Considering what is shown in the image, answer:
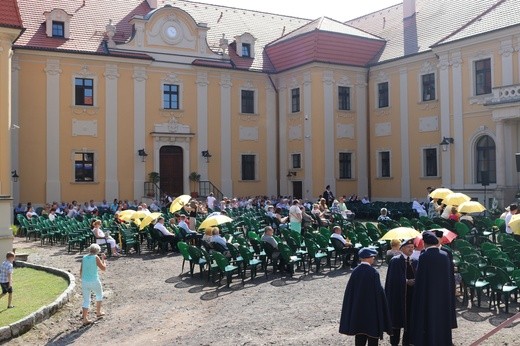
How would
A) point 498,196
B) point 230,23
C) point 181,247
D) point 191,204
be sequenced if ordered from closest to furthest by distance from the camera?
point 181,247 → point 191,204 → point 498,196 → point 230,23

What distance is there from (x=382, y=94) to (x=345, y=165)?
438 centimetres

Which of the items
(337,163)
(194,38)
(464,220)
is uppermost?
(194,38)

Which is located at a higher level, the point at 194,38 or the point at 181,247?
the point at 194,38

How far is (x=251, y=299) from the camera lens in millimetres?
12227

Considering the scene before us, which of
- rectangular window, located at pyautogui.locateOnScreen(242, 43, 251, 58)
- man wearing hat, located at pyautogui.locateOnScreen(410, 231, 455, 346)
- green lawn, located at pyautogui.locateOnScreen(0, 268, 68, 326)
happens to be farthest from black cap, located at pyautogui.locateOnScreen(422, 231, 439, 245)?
rectangular window, located at pyautogui.locateOnScreen(242, 43, 251, 58)

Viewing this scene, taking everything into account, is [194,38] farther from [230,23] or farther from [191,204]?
[191,204]

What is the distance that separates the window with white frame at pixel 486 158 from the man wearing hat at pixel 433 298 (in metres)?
20.5

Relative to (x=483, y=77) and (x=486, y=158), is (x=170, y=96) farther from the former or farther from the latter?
(x=486, y=158)

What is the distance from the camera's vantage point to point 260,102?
35.2m

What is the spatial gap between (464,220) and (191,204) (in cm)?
945

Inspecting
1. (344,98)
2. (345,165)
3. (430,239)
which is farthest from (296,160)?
(430,239)

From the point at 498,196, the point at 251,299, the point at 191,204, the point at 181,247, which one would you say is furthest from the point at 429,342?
the point at 498,196

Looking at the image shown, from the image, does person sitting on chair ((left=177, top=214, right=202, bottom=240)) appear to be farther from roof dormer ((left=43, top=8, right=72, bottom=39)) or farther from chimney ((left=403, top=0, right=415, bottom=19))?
chimney ((left=403, top=0, right=415, bottom=19))

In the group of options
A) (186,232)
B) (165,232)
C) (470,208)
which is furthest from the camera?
(186,232)
